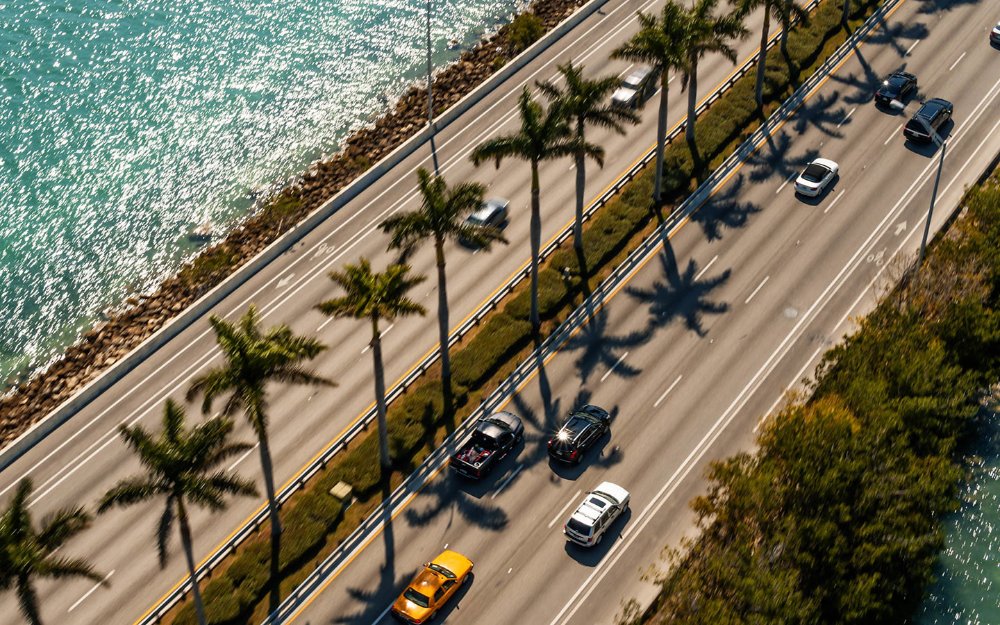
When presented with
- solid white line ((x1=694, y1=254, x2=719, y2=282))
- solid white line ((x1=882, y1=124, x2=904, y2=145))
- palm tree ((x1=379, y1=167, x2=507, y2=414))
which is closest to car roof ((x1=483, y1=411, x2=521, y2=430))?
palm tree ((x1=379, y1=167, x2=507, y2=414))

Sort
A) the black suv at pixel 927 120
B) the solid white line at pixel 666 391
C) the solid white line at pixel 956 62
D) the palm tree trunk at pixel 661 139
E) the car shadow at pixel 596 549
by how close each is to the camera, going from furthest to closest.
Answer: the solid white line at pixel 956 62 → the black suv at pixel 927 120 → the palm tree trunk at pixel 661 139 → the solid white line at pixel 666 391 → the car shadow at pixel 596 549

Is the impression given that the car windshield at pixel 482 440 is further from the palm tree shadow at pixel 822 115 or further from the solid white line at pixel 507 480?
the palm tree shadow at pixel 822 115

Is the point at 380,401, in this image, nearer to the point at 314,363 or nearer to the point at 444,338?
the point at 444,338

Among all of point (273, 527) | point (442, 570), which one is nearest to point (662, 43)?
point (442, 570)

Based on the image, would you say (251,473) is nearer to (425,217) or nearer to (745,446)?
(425,217)

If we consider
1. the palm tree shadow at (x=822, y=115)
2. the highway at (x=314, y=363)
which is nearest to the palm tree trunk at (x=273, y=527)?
the highway at (x=314, y=363)
